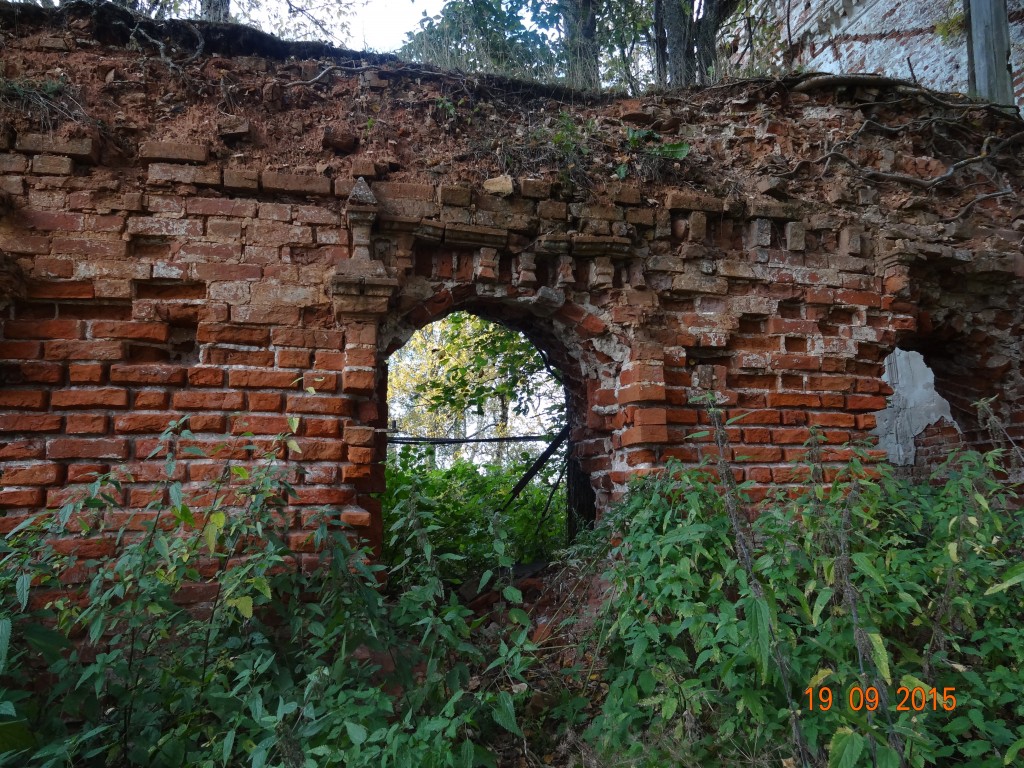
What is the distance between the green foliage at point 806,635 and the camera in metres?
1.94

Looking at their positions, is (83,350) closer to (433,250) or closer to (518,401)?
(433,250)

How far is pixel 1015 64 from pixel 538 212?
7437 mm

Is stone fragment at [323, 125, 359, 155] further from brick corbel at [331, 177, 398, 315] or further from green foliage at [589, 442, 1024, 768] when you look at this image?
green foliage at [589, 442, 1024, 768]

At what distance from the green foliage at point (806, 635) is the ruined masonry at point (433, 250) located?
0.83 m

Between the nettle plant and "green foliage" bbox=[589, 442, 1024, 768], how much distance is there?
1.74ft

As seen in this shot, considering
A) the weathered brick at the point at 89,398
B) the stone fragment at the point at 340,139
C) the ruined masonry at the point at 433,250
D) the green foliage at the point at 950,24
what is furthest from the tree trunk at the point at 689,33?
the weathered brick at the point at 89,398

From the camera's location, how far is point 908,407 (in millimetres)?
7250

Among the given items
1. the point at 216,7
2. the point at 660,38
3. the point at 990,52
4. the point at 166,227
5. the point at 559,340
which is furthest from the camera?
the point at 660,38

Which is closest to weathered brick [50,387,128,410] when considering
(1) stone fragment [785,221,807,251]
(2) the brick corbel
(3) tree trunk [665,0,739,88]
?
(2) the brick corbel

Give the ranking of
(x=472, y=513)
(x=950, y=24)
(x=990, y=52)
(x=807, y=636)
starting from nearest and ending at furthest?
(x=807, y=636) → (x=472, y=513) → (x=990, y=52) → (x=950, y=24)

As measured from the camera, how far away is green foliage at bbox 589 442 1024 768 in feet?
6.37

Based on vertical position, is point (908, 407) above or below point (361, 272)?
below

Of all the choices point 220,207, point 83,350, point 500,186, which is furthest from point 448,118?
point 83,350

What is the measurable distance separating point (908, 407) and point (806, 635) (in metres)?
5.99
